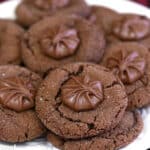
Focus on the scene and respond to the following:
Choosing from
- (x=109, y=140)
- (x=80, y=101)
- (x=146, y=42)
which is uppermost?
(x=146, y=42)

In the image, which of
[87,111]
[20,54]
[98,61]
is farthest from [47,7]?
[87,111]

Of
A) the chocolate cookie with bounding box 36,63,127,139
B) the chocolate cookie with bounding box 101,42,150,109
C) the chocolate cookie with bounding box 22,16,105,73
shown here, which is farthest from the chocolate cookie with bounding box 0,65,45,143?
the chocolate cookie with bounding box 101,42,150,109

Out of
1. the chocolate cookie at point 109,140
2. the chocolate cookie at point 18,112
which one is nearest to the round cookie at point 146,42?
the chocolate cookie at point 109,140

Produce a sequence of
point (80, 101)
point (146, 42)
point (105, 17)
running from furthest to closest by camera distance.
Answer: point (105, 17), point (146, 42), point (80, 101)

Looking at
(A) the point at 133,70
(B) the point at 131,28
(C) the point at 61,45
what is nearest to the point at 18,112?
(C) the point at 61,45

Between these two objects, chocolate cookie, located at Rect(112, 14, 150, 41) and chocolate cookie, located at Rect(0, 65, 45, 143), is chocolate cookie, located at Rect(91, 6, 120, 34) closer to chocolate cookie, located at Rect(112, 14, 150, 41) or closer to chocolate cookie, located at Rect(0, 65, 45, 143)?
chocolate cookie, located at Rect(112, 14, 150, 41)

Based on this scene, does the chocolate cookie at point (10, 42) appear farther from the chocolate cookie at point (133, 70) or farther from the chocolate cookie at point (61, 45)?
the chocolate cookie at point (133, 70)

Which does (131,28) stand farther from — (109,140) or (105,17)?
(109,140)
